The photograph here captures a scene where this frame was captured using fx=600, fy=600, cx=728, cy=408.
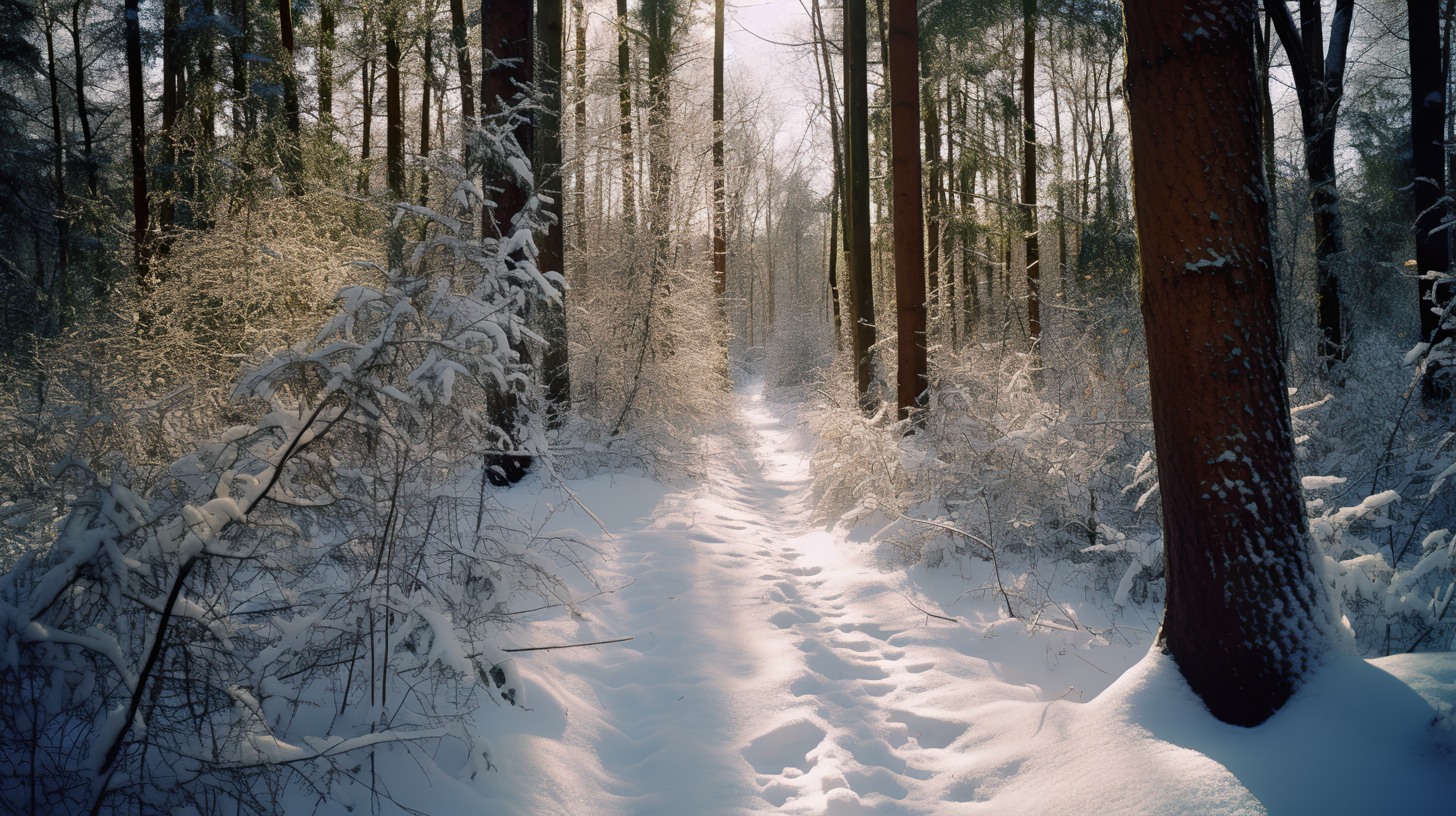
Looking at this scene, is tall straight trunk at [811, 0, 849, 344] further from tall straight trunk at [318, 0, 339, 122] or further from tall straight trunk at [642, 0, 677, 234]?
tall straight trunk at [318, 0, 339, 122]

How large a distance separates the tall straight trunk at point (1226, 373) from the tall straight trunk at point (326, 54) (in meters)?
13.8

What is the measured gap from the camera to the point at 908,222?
7.11 m

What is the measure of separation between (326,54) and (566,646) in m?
14.5

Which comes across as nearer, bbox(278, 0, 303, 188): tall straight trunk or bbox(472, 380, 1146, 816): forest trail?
bbox(472, 380, 1146, 816): forest trail

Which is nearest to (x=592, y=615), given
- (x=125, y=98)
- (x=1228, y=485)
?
(x=1228, y=485)

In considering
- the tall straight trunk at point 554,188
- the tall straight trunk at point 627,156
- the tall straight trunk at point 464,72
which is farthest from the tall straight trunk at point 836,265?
the tall straight trunk at point 554,188

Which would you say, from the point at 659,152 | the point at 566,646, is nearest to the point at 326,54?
the point at 659,152

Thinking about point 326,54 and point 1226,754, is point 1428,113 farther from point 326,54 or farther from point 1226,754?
point 326,54

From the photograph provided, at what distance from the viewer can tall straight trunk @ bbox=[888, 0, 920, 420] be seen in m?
7.01

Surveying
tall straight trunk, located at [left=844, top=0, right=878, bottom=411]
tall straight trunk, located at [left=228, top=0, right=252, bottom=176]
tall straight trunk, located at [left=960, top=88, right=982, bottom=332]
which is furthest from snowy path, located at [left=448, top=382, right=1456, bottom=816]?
tall straight trunk, located at [left=228, top=0, right=252, bottom=176]

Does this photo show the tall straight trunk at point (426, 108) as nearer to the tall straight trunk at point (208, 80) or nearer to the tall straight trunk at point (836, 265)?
the tall straight trunk at point (208, 80)

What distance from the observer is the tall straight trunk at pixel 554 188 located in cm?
696

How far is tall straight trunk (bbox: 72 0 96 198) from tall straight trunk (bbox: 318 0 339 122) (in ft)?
23.8

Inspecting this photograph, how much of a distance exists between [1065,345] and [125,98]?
2134 cm
